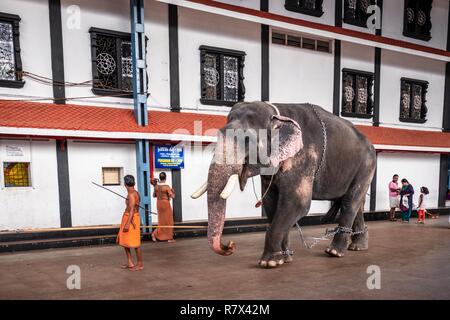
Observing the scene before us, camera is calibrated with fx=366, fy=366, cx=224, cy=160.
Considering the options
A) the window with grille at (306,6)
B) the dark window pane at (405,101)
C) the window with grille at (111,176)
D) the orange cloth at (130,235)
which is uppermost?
the window with grille at (306,6)

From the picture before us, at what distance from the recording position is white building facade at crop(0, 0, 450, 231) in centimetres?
781

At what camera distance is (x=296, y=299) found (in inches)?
165

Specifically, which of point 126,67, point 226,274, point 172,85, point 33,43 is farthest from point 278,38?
point 226,274

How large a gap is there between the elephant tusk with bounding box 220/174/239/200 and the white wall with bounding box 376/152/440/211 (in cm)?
967

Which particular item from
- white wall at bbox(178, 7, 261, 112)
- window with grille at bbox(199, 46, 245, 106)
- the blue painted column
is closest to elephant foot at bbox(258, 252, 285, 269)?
the blue painted column

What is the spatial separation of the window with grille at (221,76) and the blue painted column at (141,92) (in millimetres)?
1902

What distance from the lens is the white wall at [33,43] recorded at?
25.6 ft

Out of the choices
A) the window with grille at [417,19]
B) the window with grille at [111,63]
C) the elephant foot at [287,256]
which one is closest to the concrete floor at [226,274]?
the elephant foot at [287,256]

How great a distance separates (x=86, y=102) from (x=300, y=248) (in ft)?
18.9

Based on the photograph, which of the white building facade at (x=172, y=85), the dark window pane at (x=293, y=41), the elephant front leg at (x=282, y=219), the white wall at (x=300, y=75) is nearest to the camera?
the elephant front leg at (x=282, y=219)

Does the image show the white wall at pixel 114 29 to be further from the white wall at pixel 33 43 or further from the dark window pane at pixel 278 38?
the dark window pane at pixel 278 38

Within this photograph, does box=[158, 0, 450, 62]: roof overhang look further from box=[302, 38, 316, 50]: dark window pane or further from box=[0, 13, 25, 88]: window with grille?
box=[0, 13, 25, 88]: window with grille

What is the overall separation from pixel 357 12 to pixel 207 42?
5.93 m

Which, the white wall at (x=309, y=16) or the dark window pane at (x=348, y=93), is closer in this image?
the white wall at (x=309, y=16)
